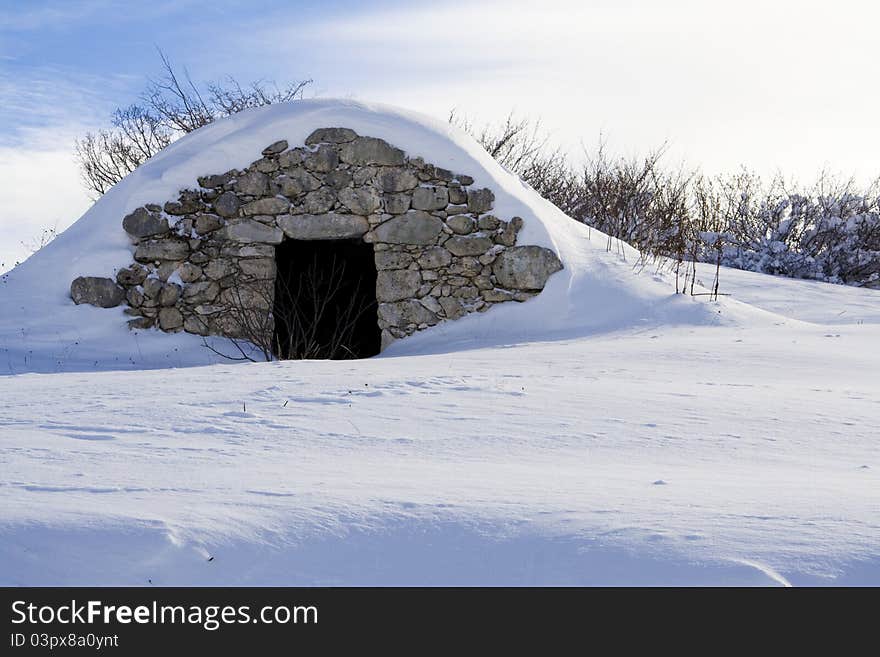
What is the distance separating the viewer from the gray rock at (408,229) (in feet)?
34.2

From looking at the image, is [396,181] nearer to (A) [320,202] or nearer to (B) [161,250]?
(A) [320,202]

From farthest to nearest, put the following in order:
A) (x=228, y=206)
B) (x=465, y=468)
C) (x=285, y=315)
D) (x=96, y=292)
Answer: (x=285, y=315) < (x=228, y=206) < (x=96, y=292) < (x=465, y=468)

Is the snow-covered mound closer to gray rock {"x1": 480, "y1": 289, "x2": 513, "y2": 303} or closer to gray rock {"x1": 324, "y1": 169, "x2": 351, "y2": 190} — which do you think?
gray rock {"x1": 480, "y1": 289, "x2": 513, "y2": 303}

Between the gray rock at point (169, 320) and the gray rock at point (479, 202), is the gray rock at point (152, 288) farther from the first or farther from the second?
the gray rock at point (479, 202)

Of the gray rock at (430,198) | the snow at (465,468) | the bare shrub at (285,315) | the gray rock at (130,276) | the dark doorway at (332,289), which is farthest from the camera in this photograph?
the dark doorway at (332,289)

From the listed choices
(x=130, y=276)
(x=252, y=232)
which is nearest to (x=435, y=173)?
(x=252, y=232)

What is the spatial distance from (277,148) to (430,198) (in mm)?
1813

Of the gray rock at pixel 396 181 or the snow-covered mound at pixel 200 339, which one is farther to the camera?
the gray rock at pixel 396 181

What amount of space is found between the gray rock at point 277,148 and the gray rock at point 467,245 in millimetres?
2131

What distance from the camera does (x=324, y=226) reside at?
34.3 feet

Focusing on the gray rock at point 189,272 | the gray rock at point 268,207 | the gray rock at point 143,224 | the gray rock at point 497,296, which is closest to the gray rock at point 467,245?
the gray rock at point 497,296

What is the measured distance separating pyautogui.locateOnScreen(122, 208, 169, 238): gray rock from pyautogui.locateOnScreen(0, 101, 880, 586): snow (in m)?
2.03
